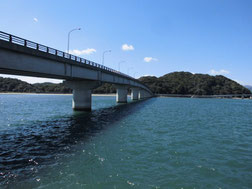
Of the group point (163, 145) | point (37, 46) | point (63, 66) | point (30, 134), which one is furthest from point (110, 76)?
point (163, 145)

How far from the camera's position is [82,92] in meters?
40.3

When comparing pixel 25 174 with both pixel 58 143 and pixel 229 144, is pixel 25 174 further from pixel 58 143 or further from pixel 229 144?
pixel 229 144

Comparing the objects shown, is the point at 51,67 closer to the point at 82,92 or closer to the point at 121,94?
the point at 82,92

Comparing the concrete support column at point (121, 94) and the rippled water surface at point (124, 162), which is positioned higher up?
the concrete support column at point (121, 94)

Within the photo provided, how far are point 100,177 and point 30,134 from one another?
42.9 feet

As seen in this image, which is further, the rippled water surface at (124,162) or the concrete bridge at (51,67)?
the concrete bridge at (51,67)

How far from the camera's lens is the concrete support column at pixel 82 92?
3973 cm

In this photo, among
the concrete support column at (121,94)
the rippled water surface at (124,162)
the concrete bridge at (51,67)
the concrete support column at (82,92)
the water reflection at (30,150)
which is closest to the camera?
the rippled water surface at (124,162)

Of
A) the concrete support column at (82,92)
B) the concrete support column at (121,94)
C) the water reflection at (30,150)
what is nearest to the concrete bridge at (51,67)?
the concrete support column at (82,92)

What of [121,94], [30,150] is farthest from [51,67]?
[121,94]

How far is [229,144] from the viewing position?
16.0 m

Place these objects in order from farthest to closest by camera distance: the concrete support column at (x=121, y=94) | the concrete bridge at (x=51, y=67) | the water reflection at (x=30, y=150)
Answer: the concrete support column at (x=121, y=94) < the concrete bridge at (x=51, y=67) < the water reflection at (x=30, y=150)

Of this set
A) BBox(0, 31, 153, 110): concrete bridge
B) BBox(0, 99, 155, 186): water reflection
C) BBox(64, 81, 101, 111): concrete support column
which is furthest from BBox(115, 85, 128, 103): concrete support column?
BBox(0, 99, 155, 186): water reflection

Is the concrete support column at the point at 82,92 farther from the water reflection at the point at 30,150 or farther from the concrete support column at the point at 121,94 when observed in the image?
the concrete support column at the point at 121,94
